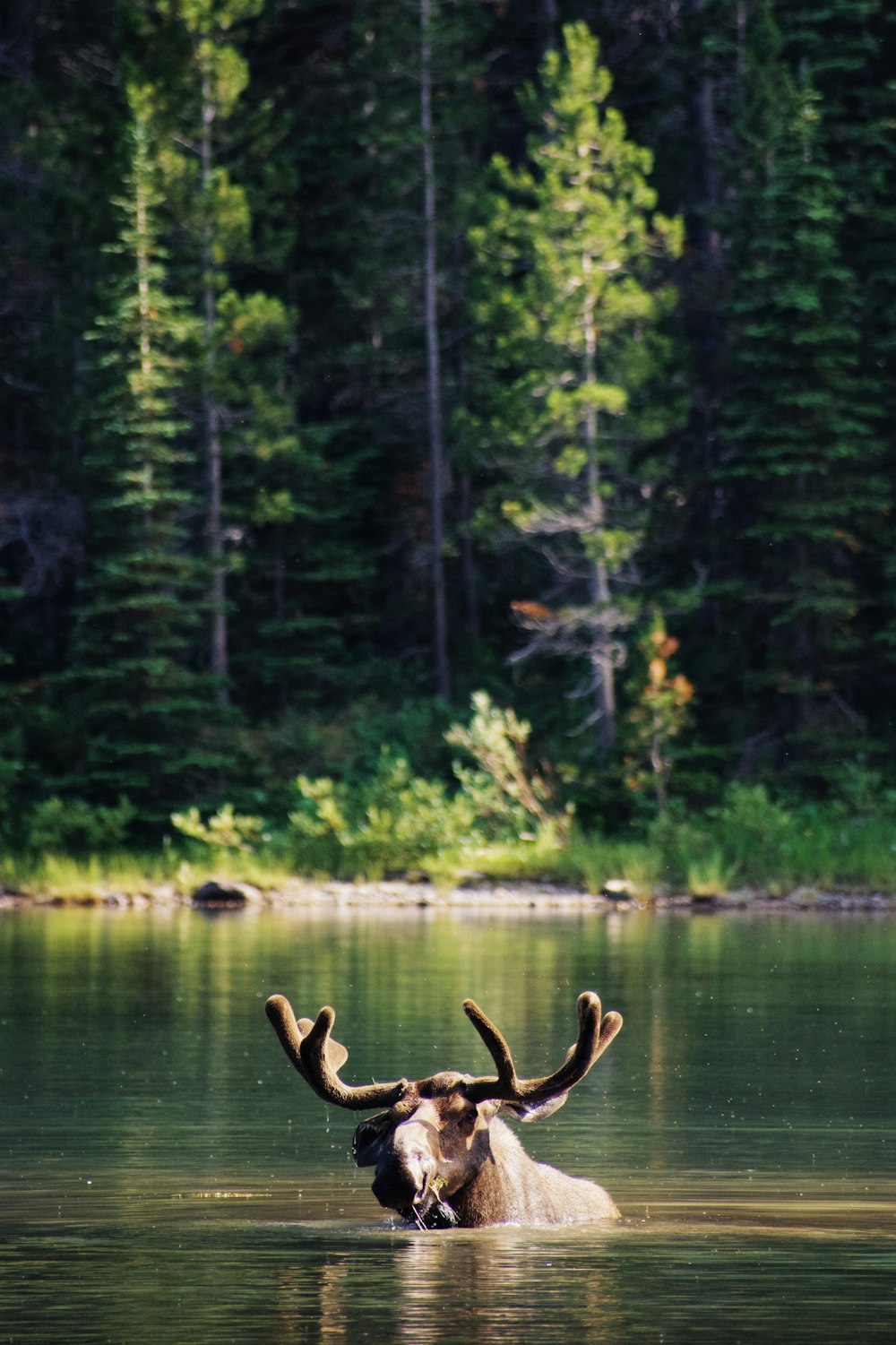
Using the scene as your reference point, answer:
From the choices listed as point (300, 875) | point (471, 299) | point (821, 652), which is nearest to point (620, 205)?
point (471, 299)

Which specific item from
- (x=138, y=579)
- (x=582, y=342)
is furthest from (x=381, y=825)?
(x=582, y=342)

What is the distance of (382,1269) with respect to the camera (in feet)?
36.0

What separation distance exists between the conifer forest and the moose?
98.9ft

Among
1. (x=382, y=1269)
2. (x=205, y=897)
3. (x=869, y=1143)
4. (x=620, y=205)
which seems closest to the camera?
(x=382, y=1269)

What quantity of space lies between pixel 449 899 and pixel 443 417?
15.4 meters

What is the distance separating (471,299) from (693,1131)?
108ft

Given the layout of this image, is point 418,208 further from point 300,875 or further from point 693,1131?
point 693,1131

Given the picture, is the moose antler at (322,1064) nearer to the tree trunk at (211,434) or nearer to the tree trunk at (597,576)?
the tree trunk at (597,576)

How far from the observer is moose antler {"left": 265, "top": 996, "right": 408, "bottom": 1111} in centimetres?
1061

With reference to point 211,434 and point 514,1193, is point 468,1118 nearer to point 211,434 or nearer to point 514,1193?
point 514,1193

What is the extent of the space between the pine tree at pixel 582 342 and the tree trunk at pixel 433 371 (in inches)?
167

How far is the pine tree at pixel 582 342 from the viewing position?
1695 inches

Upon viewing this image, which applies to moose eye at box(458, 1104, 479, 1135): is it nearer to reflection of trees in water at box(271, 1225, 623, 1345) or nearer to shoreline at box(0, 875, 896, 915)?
reflection of trees in water at box(271, 1225, 623, 1345)

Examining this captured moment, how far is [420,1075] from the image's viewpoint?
18.0 metres
